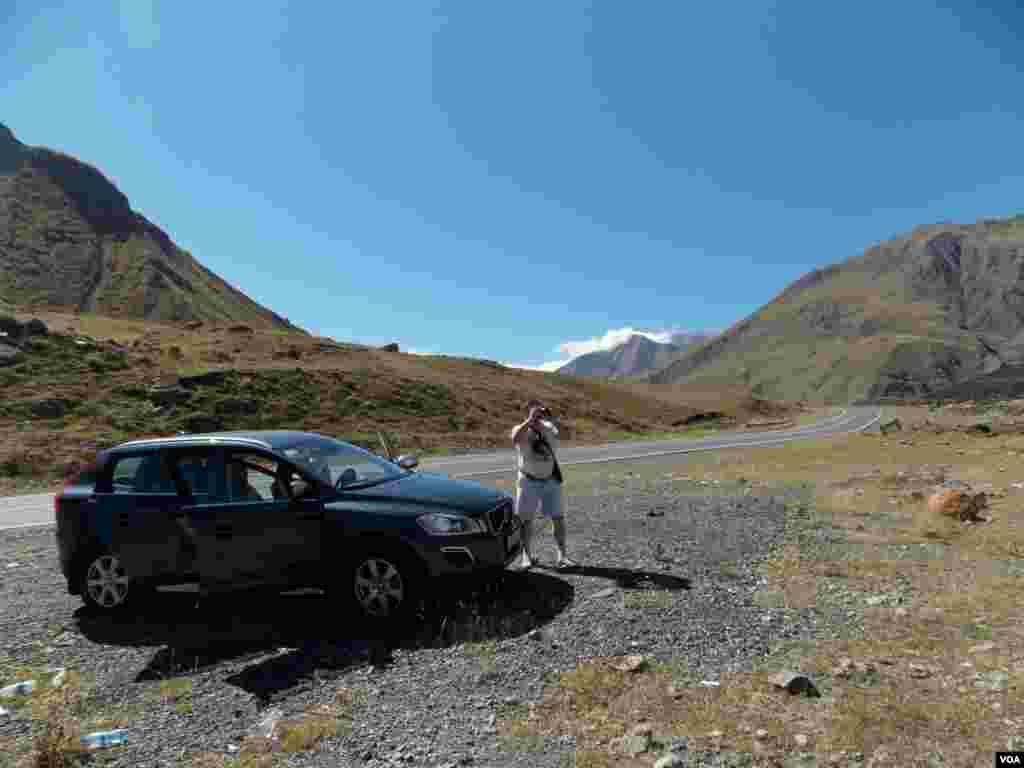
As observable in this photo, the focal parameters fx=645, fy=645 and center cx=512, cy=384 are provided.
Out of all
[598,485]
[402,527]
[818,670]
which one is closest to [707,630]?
[818,670]

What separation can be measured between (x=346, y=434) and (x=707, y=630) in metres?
32.7

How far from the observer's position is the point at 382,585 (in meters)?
6.70

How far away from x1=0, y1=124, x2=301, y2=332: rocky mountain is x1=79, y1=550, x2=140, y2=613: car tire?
14619 centimetres

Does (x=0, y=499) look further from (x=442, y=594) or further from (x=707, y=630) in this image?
(x=707, y=630)

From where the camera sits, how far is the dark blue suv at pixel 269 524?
6.69 metres

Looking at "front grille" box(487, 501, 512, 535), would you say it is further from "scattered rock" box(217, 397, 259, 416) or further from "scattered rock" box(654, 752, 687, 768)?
"scattered rock" box(217, 397, 259, 416)

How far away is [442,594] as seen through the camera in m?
6.57

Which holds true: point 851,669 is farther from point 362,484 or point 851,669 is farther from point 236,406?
point 236,406

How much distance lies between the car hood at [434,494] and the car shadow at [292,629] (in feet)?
2.99

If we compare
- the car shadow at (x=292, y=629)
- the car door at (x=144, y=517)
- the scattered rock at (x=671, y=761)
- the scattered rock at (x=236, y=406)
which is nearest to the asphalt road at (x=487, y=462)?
the car door at (x=144, y=517)

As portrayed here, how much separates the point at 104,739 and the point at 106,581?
328 centimetres

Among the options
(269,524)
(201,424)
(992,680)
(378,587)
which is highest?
(201,424)

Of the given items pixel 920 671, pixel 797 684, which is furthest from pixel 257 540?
pixel 920 671

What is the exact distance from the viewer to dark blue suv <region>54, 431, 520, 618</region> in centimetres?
669
